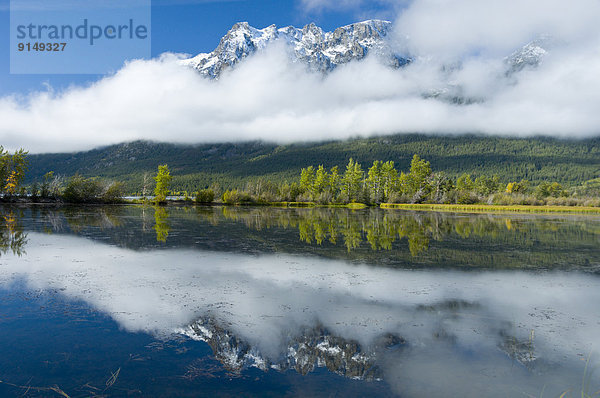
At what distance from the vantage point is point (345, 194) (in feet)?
308

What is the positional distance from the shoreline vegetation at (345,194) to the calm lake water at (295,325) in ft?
189

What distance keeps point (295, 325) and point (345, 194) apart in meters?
85.3

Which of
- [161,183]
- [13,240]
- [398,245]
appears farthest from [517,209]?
[13,240]

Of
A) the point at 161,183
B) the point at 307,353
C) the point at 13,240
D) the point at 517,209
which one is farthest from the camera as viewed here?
the point at 161,183

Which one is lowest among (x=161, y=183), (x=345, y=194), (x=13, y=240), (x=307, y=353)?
(x=307, y=353)

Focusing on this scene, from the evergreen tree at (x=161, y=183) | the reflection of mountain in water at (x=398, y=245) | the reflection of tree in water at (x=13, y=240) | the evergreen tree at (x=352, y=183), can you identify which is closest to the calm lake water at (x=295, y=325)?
the reflection of mountain in water at (x=398, y=245)

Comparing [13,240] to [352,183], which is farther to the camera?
[352,183]

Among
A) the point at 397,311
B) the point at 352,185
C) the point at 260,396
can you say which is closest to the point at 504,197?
the point at 352,185

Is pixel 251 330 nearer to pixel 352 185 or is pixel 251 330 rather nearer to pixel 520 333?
pixel 520 333

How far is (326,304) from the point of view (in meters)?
11.0

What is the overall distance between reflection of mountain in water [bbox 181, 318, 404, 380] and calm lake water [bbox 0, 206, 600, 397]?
0.13 feet

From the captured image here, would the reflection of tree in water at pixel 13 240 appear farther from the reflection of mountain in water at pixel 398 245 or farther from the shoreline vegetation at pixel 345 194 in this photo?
the shoreline vegetation at pixel 345 194

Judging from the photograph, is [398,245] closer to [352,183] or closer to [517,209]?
[517,209]

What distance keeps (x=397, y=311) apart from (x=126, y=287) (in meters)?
8.30
